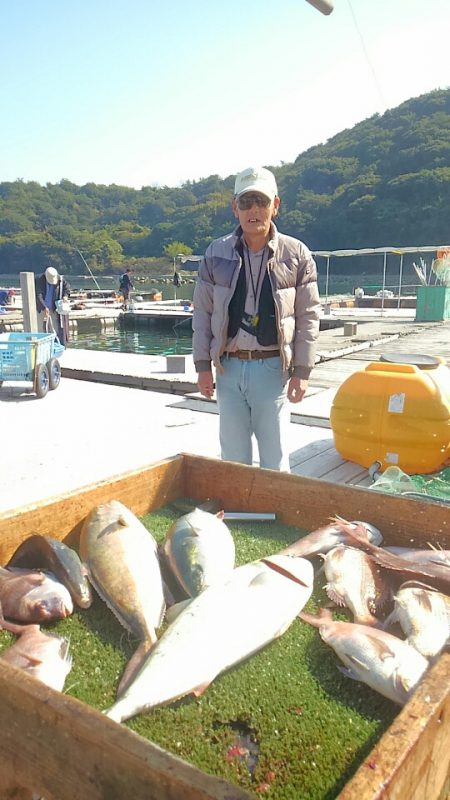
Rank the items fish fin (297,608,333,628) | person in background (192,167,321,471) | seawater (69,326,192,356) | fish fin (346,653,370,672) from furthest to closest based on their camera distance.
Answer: seawater (69,326,192,356), person in background (192,167,321,471), fish fin (297,608,333,628), fish fin (346,653,370,672)

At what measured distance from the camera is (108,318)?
29203 mm

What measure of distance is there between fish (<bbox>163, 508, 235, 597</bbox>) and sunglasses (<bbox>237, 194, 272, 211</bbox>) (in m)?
1.84

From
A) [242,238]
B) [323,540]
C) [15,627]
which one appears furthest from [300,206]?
[15,627]

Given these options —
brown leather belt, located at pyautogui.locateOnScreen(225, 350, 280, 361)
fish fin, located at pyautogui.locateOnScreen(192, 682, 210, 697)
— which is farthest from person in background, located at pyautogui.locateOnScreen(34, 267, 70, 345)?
fish fin, located at pyautogui.locateOnScreen(192, 682, 210, 697)

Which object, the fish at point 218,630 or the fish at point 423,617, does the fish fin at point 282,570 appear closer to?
the fish at point 218,630

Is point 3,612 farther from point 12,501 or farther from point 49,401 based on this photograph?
point 49,401

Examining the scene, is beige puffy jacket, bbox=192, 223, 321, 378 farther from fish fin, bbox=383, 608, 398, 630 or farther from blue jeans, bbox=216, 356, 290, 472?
fish fin, bbox=383, 608, 398, 630

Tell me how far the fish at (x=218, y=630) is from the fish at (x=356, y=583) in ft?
0.30

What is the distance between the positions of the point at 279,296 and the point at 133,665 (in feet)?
7.58

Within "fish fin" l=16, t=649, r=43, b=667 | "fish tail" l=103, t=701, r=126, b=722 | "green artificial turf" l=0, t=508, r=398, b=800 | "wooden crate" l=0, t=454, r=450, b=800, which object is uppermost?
"wooden crate" l=0, t=454, r=450, b=800

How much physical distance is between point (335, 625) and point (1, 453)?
474 centimetres

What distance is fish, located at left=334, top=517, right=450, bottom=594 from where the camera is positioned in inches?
82.5

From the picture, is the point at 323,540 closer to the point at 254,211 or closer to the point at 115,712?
the point at 115,712

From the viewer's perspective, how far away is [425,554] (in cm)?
228
